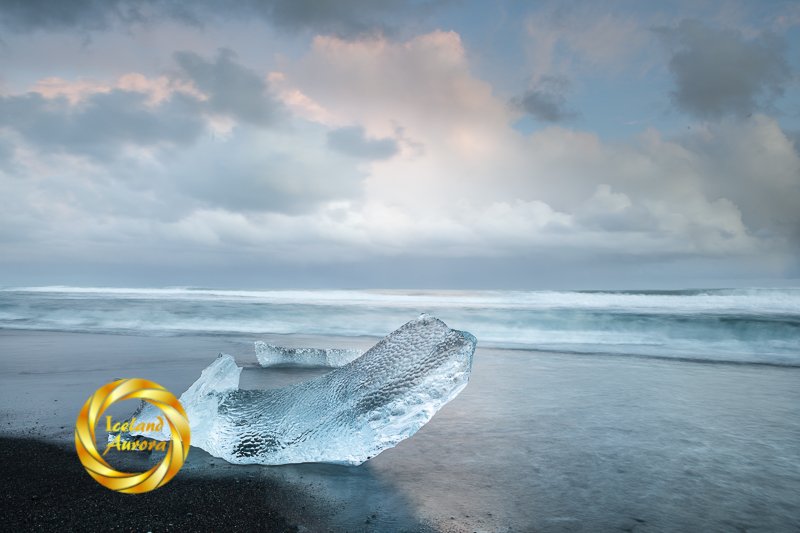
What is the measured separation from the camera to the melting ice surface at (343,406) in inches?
91.9

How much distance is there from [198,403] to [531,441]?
88.9 inches

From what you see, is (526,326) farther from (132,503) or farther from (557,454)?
(132,503)

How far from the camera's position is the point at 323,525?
6.68 feet

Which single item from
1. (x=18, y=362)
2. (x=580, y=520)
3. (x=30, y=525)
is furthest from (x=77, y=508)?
(x=18, y=362)

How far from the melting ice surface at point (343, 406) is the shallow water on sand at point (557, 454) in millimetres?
159

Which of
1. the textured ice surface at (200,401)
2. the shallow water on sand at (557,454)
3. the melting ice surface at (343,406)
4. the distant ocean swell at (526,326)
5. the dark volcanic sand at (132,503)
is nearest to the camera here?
the dark volcanic sand at (132,503)

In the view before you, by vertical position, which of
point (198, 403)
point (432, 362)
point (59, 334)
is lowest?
point (59, 334)

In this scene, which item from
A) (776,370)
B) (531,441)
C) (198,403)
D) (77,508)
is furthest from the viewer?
(776,370)

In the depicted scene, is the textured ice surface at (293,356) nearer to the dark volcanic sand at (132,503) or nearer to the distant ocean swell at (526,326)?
the dark volcanic sand at (132,503)

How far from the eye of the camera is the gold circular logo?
2.36 meters

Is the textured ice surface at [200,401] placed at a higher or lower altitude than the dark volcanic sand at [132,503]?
higher

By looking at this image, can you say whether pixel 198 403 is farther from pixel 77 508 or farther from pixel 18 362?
pixel 18 362

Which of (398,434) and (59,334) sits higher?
(398,434)

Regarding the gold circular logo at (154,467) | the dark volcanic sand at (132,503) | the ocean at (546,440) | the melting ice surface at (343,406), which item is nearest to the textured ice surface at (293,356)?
the ocean at (546,440)
